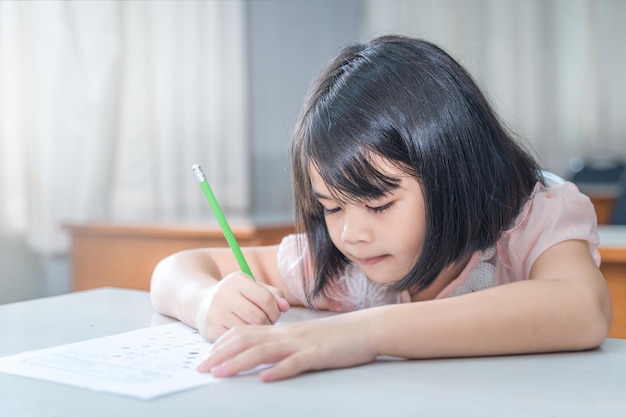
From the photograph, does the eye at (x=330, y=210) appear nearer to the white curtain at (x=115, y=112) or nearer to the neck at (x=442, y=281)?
the neck at (x=442, y=281)

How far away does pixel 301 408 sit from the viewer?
1.87ft

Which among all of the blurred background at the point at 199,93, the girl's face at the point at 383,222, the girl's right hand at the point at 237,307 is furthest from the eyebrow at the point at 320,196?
the blurred background at the point at 199,93

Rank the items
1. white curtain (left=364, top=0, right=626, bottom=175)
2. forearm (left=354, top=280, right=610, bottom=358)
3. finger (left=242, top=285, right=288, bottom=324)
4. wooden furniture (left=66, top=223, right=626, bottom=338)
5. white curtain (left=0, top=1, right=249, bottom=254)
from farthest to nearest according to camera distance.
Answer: white curtain (left=364, top=0, right=626, bottom=175)
white curtain (left=0, top=1, right=249, bottom=254)
wooden furniture (left=66, top=223, right=626, bottom=338)
finger (left=242, top=285, right=288, bottom=324)
forearm (left=354, top=280, right=610, bottom=358)

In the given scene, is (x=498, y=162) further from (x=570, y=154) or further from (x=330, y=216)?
(x=570, y=154)

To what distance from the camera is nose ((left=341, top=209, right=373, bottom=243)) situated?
0.90 meters

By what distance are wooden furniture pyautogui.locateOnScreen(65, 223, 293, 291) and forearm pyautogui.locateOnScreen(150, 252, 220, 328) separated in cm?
70

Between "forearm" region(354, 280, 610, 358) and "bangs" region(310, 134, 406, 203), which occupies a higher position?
"bangs" region(310, 134, 406, 203)

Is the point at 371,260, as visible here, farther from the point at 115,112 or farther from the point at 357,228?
the point at 115,112

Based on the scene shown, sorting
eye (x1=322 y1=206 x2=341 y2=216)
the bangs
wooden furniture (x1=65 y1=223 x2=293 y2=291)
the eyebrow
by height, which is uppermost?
the bangs

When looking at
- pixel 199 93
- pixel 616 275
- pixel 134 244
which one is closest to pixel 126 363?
pixel 616 275

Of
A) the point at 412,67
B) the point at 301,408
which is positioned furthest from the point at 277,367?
the point at 412,67

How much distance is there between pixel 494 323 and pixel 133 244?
1.39 meters

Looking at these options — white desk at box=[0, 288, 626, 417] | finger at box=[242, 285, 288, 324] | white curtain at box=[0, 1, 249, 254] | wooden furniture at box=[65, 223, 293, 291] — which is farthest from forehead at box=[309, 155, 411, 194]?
white curtain at box=[0, 1, 249, 254]

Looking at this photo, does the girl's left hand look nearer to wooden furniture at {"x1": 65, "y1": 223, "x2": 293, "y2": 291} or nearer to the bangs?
the bangs
